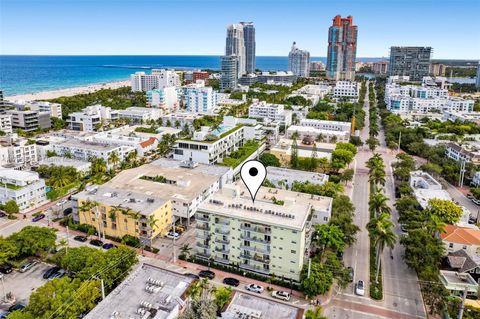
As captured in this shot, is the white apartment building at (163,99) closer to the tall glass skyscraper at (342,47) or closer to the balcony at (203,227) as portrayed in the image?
the balcony at (203,227)

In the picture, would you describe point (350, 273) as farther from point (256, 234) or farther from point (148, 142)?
point (148, 142)

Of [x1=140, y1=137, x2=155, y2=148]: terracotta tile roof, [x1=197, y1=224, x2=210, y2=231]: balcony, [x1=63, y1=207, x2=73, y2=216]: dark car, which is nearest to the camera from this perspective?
[x1=197, y1=224, x2=210, y2=231]: balcony

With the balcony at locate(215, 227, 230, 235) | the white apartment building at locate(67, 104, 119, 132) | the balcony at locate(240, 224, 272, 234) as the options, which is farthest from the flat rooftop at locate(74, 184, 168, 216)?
the white apartment building at locate(67, 104, 119, 132)

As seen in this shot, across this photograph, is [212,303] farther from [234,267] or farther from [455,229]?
[455,229]

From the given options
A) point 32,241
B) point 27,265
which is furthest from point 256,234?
point 27,265

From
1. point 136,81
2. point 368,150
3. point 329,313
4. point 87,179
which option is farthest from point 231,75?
point 329,313

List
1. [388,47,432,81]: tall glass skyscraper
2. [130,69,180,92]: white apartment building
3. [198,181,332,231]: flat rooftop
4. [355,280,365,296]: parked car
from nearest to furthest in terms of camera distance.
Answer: [355,280,365,296]: parked car, [198,181,332,231]: flat rooftop, [130,69,180,92]: white apartment building, [388,47,432,81]: tall glass skyscraper

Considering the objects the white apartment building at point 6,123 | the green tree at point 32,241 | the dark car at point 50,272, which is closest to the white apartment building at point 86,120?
the white apartment building at point 6,123

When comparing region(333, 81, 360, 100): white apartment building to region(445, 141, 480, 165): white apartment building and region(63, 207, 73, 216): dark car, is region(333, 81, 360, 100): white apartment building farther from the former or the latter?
region(63, 207, 73, 216): dark car
